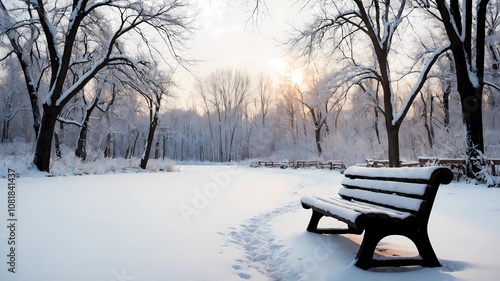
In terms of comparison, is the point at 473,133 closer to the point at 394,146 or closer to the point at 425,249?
the point at 394,146

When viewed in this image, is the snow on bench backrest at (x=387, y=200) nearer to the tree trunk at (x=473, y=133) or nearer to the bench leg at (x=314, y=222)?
the bench leg at (x=314, y=222)

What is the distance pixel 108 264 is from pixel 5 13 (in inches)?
544

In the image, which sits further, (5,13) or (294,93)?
(294,93)

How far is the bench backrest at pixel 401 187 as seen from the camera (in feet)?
9.22

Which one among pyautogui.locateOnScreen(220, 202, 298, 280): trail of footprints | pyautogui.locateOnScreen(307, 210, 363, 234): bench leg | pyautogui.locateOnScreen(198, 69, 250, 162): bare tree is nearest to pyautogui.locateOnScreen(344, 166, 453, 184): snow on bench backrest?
pyautogui.locateOnScreen(307, 210, 363, 234): bench leg

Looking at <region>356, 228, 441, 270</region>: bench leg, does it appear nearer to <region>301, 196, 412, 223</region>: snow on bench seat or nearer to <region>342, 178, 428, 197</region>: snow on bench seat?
<region>301, 196, 412, 223</region>: snow on bench seat

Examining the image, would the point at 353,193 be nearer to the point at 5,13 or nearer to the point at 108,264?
the point at 108,264

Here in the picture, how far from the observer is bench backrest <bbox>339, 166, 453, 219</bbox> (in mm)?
2809

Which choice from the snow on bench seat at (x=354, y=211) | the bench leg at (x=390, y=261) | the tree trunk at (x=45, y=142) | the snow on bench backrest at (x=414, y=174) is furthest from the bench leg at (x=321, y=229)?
the tree trunk at (x=45, y=142)

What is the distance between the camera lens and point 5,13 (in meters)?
12.2

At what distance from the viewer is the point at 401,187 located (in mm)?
3160

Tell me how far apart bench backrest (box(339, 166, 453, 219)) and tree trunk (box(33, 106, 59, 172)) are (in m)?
11.7

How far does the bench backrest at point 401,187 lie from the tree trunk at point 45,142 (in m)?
11.7

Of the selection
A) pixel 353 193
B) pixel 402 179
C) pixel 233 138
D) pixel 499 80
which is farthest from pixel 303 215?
pixel 233 138
